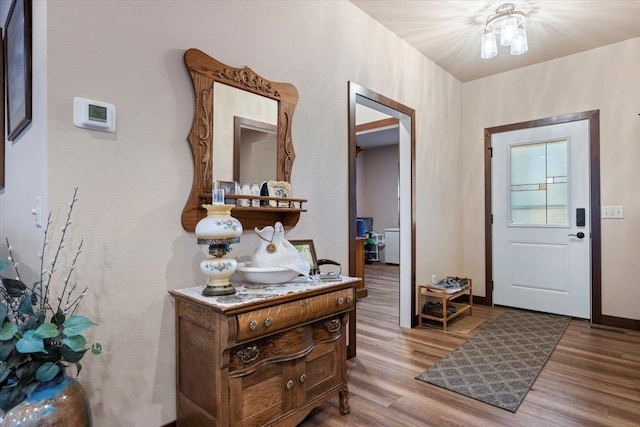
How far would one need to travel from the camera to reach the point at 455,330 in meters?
3.34

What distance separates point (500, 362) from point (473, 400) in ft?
2.20

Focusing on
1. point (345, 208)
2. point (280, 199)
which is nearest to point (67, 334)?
point (280, 199)

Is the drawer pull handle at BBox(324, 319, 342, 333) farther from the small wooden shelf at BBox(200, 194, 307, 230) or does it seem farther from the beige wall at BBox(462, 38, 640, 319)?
the beige wall at BBox(462, 38, 640, 319)

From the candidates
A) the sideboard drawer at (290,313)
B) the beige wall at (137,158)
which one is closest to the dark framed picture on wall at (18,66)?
the beige wall at (137,158)

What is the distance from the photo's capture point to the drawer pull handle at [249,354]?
4.89ft

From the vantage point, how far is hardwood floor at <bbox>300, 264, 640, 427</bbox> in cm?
191

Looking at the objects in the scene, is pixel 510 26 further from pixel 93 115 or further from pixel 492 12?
pixel 93 115

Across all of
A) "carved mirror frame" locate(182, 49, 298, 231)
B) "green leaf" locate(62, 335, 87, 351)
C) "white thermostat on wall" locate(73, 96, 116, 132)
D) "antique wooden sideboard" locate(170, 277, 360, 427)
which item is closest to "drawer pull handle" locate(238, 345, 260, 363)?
"antique wooden sideboard" locate(170, 277, 360, 427)

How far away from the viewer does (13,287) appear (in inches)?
52.2

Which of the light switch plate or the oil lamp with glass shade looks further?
the light switch plate

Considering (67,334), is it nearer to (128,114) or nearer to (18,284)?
(18,284)

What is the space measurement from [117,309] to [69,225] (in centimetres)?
42

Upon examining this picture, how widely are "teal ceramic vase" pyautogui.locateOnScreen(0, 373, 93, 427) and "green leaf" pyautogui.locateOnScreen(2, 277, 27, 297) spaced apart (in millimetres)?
356

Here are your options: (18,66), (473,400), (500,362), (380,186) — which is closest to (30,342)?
(18,66)
